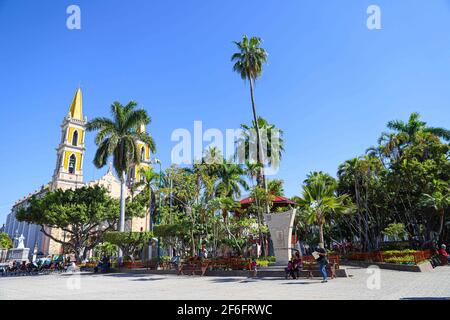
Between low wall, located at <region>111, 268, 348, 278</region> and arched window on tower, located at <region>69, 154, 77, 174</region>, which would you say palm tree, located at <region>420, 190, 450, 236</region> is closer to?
low wall, located at <region>111, 268, 348, 278</region>

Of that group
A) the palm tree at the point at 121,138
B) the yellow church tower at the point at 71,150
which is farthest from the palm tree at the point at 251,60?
the yellow church tower at the point at 71,150

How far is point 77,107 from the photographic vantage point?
236ft

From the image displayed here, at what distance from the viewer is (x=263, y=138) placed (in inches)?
1313

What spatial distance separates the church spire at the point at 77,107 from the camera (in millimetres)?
70688

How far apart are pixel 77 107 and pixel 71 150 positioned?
10.4 meters

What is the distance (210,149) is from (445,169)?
24.6 meters

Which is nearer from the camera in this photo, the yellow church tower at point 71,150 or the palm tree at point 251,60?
the palm tree at point 251,60

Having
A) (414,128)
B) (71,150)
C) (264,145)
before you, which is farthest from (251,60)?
(71,150)

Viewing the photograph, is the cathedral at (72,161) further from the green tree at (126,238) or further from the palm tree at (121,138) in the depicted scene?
the green tree at (126,238)

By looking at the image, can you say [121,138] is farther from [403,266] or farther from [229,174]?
[403,266]

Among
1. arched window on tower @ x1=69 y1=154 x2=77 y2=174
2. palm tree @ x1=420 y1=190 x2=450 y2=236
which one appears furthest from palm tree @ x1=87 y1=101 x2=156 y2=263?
arched window on tower @ x1=69 y1=154 x2=77 y2=174

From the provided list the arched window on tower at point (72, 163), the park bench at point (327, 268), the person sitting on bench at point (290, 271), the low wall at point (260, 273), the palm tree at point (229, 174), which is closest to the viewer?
the park bench at point (327, 268)

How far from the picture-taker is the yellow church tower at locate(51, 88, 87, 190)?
6700cm

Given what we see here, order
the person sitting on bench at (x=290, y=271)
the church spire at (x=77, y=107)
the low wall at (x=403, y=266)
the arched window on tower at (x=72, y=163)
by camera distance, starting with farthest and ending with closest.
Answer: the church spire at (x=77, y=107) → the arched window on tower at (x=72, y=163) → the low wall at (x=403, y=266) → the person sitting on bench at (x=290, y=271)
